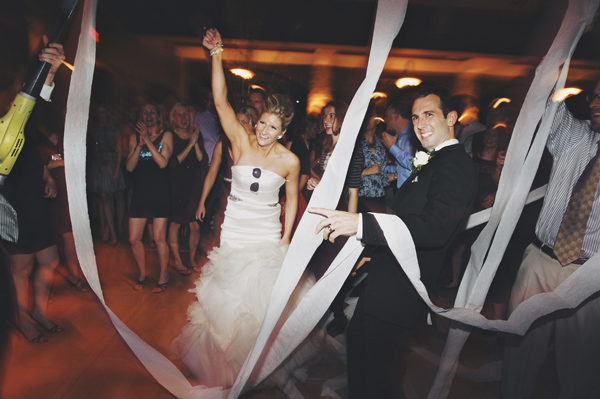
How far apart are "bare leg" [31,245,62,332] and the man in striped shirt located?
108 inches

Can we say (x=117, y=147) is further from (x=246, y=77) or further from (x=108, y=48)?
(x=246, y=77)

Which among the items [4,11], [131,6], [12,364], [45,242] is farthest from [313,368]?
[131,6]

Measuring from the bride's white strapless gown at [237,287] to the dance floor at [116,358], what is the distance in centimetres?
23

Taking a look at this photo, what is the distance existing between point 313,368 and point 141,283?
1.75 metres

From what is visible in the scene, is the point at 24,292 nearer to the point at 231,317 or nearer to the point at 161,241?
the point at 161,241

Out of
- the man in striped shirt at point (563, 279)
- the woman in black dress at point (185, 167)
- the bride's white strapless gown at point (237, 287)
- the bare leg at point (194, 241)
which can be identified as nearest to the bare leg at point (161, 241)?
the woman in black dress at point (185, 167)

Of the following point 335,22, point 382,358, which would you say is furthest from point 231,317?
point 335,22

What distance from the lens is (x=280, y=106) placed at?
184 cm

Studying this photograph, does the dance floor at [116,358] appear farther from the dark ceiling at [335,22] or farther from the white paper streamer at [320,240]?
the dark ceiling at [335,22]

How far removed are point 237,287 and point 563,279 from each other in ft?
5.23

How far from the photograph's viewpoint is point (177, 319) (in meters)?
2.42

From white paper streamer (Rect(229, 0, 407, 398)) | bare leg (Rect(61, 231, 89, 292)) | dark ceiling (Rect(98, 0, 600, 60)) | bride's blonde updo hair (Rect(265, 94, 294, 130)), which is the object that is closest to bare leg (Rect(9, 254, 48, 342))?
bare leg (Rect(61, 231, 89, 292))

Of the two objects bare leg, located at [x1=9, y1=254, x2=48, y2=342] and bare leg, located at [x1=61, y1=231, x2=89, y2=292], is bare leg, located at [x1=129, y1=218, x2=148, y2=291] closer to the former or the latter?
bare leg, located at [x1=61, y1=231, x2=89, y2=292]

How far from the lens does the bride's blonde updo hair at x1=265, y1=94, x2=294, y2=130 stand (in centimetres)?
183
